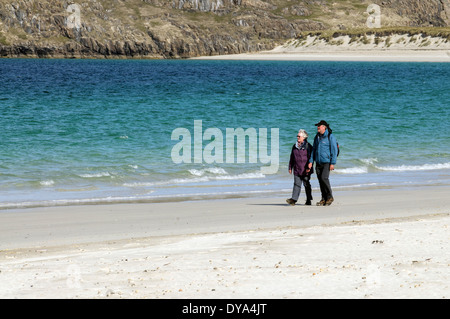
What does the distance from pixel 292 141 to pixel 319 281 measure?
19924 mm

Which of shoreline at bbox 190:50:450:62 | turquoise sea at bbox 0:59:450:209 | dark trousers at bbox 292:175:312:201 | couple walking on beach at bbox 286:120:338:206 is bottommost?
turquoise sea at bbox 0:59:450:209

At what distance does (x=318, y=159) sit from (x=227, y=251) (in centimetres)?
532

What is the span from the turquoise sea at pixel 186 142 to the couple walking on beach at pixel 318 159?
201 cm

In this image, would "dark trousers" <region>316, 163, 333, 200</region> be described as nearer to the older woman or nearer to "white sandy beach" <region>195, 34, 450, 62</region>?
the older woman

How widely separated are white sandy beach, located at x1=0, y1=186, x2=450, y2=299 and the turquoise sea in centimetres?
255

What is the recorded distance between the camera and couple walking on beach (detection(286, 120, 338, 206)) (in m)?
13.6

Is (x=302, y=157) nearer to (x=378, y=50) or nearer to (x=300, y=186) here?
(x=300, y=186)

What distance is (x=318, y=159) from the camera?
13.7m

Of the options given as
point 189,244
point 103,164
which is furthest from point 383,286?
point 103,164

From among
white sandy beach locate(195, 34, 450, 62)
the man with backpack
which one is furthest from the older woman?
white sandy beach locate(195, 34, 450, 62)

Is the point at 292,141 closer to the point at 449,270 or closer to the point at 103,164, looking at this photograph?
the point at 103,164

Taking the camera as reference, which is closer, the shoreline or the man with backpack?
the man with backpack

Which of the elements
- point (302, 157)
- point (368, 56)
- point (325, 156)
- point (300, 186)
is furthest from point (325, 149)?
point (368, 56)

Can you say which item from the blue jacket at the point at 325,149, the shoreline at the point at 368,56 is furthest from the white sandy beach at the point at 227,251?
the shoreline at the point at 368,56
